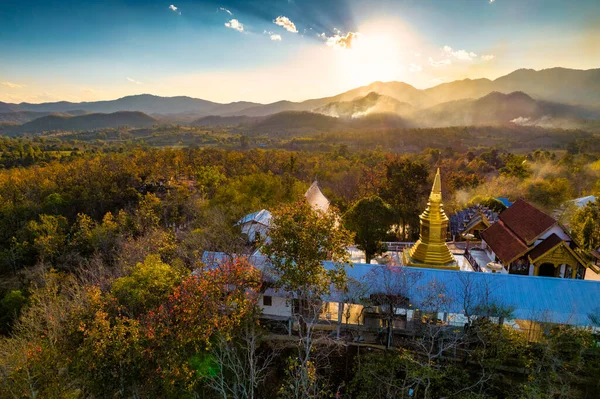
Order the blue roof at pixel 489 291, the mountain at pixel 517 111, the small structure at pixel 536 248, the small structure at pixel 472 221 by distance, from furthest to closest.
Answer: the mountain at pixel 517 111, the small structure at pixel 472 221, the small structure at pixel 536 248, the blue roof at pixel 489 291

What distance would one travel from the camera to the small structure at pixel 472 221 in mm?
24125

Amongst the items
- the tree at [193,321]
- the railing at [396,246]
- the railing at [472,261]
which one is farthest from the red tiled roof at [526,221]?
the tree at [193,321]

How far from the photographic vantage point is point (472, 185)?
4166 cm

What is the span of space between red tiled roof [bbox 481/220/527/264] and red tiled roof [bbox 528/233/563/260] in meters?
0.45

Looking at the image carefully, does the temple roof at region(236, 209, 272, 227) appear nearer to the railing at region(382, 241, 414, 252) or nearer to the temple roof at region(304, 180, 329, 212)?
the temple roof at region(304, 180, 329, 212)

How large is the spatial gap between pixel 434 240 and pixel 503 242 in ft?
16.5

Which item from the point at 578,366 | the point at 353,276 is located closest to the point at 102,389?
the point at 353,276

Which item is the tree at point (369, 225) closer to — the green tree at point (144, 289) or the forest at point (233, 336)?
the forest at point (233, 336)

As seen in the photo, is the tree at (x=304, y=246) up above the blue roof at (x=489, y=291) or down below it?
above

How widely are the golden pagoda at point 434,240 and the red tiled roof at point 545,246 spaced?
402 centimetres

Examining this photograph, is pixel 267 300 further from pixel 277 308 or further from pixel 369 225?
pixel 369 225

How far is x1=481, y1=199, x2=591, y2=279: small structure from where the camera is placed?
17.5 meters

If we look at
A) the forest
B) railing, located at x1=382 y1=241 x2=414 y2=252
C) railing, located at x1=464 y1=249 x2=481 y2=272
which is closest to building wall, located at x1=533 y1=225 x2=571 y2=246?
railing, located at x1=464 y1=249 x2=481 y2=272

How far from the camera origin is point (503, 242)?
20.2m
